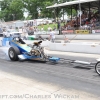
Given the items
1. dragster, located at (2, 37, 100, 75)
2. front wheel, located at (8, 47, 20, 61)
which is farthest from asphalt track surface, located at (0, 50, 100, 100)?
front wheel, located at (8, 47, 20, 61)

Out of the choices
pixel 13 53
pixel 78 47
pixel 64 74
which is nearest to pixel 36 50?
pixel 13 53

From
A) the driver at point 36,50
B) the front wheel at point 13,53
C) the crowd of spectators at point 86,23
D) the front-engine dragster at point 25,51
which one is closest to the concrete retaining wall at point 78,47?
the front-engine dragster at point 25,51

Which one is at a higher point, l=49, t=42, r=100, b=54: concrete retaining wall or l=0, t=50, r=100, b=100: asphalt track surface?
l=49, t=42, r=100, b=54: concrete retaining wall

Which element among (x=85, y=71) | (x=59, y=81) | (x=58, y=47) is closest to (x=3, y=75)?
(x=59, y=81)

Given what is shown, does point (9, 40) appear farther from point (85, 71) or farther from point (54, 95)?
point (54, 95)

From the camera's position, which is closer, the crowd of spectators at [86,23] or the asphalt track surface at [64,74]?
the asphalt track surface at [64,74]

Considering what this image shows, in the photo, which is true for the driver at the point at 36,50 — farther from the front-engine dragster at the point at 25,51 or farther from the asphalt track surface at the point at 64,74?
the asphalt track surface at the point at 64,74

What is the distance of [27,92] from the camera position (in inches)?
235

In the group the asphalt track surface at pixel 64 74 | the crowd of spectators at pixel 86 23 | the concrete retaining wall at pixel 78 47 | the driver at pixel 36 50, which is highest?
the crowd of spectators at pixel 86 23

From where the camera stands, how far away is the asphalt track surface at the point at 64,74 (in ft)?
20.8

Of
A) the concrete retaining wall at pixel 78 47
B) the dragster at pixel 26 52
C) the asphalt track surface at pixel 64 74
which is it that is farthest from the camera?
the concrete retaining wall at pixel 78 47

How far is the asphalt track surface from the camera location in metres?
6.34

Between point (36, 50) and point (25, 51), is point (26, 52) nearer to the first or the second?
point (25, 51)

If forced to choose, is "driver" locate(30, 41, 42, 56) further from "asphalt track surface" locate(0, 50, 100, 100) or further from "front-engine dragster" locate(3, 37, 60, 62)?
"asphalt track surface" locate(0, 50, 100, 100)
